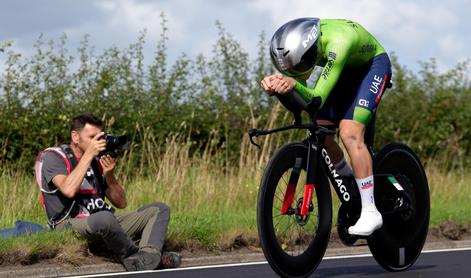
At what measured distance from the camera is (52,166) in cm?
988

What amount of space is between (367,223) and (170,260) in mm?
2101

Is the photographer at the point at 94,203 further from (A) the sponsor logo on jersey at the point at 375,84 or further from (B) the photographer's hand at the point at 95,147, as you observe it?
(A) the sponsor logo on jersey at the point at 375,84

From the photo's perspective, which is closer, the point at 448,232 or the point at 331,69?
the point at 331,69

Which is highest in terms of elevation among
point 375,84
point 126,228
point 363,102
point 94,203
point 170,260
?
point 375,84

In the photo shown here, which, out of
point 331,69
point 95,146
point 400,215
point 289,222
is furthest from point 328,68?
point 95,146

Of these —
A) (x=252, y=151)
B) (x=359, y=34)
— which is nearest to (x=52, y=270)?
(x=359, y=34)

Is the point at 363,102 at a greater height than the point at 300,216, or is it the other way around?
the point at 363,102

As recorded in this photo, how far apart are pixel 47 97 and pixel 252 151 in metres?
3.28

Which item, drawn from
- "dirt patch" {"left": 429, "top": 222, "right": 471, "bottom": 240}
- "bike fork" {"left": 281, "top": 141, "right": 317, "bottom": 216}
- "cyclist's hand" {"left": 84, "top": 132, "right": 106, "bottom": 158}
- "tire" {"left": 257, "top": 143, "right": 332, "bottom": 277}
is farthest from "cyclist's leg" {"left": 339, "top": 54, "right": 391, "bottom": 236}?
"dirt patch" {"left": 429, "top": 222, "right": 471, "bottom": 240}

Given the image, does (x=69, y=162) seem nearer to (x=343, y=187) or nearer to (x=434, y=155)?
(x=343, y=187)

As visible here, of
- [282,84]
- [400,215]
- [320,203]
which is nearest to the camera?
[282,84]

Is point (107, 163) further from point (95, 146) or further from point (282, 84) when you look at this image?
point (282, 84)

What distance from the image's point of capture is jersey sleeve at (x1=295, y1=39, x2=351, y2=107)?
316 inches

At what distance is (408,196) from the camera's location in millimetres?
9219
